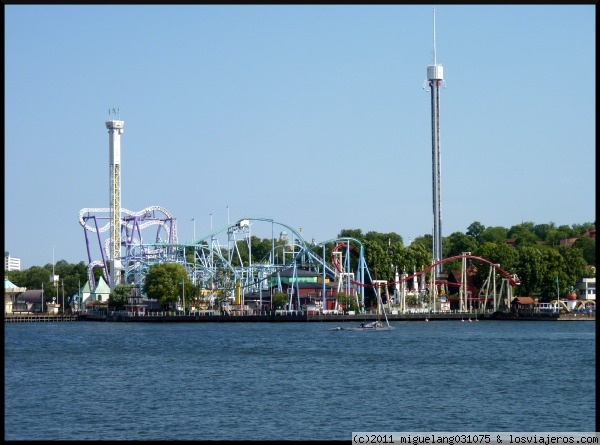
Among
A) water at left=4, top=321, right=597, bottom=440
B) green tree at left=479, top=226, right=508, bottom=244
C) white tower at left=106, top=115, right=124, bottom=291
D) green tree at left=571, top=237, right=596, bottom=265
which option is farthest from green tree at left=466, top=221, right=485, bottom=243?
water at left=4, top=321, right=597, bottom=440

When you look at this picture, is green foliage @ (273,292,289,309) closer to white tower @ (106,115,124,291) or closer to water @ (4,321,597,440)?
A: white tower @ (106,115,124,291)

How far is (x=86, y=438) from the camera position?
25.6 metres

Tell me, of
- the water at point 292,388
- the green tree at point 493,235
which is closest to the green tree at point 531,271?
the green tree at point 493,235

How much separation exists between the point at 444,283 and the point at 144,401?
89744 millimetres

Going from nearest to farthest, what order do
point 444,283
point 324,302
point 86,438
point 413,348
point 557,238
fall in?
point 86,438 < point 413,348 < point 324,302 < point 444,283 < point 557,238

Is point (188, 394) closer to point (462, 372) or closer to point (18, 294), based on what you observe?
point (462, 372)

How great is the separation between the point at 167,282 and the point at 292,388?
252 feet

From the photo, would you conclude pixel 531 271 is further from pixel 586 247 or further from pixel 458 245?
pixel 458 245

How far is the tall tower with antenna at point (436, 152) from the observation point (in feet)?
431

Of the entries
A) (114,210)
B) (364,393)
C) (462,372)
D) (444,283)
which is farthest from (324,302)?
(364,393)

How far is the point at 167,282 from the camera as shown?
369 ft

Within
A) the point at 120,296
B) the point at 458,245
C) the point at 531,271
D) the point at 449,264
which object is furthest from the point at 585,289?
the point at 120,296

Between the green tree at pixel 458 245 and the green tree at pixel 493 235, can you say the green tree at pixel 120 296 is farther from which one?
the green tree at pixel 493 235

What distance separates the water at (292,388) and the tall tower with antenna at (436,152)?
63.7 metres
